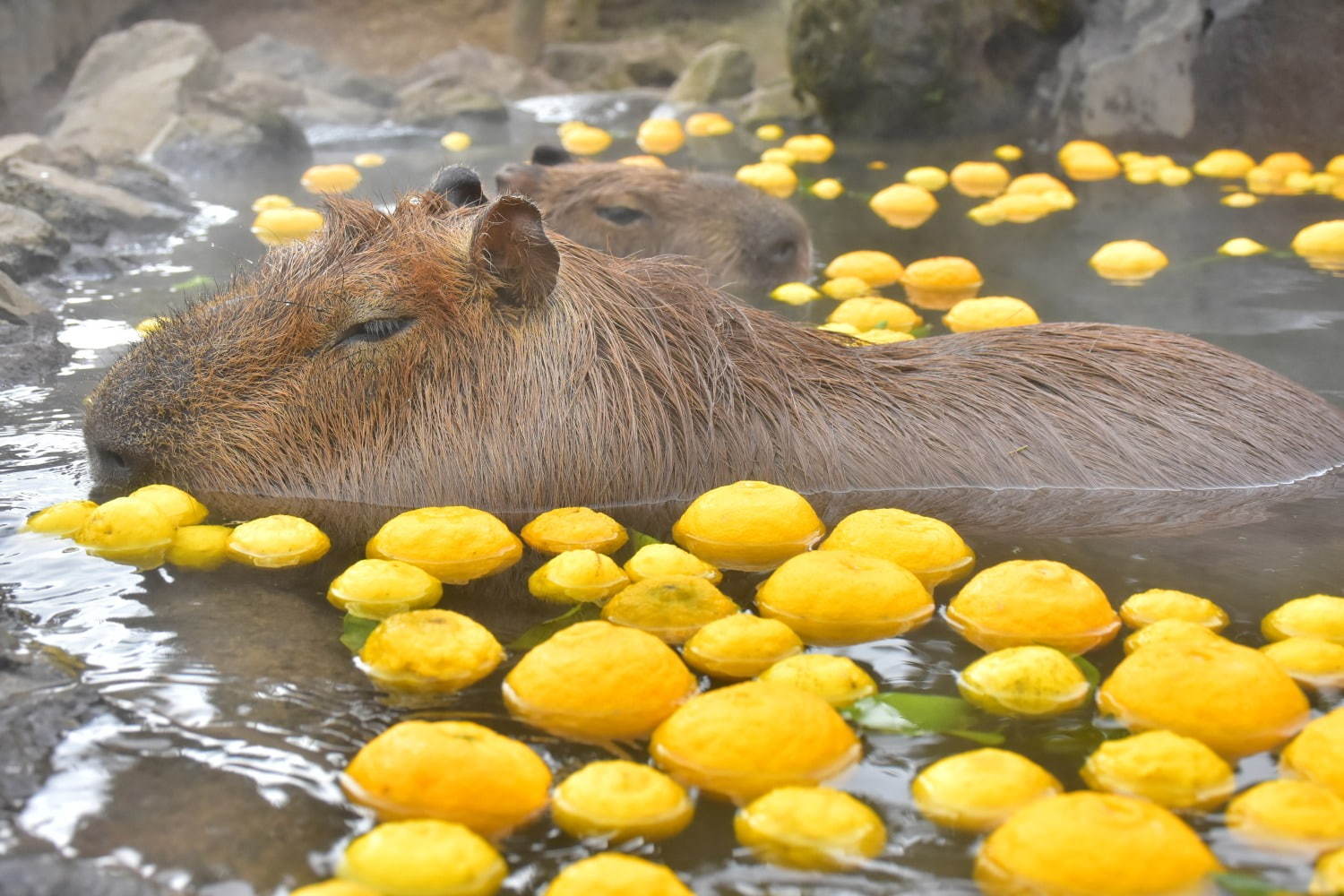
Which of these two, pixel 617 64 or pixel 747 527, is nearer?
pixel 747 527

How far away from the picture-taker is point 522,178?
784cm

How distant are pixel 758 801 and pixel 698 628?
3.14 feet

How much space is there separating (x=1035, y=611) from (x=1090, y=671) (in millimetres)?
258

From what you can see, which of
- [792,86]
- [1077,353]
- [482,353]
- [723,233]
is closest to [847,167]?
[792,86]

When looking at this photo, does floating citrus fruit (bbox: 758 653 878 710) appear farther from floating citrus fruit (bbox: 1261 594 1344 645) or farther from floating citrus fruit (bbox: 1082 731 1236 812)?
floating citrus fruit (bbox: 1261 594 1344 645)

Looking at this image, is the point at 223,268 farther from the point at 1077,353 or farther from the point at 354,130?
the point at 354,130

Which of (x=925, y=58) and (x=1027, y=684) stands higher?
(x=925, y=58)

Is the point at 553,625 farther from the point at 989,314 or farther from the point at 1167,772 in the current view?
the point at 989,314

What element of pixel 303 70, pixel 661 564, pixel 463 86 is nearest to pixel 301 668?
pixel 661 564

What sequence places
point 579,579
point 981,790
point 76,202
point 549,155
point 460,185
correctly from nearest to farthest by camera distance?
point 981,790, point 579,579, point 460,185, point 549,155, point 76,202

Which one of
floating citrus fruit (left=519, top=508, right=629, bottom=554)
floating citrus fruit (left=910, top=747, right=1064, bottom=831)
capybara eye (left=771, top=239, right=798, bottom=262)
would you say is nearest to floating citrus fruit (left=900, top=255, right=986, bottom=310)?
capybara eye (left=771, top=239, right=798, bottom=262)

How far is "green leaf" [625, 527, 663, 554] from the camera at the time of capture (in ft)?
14.1

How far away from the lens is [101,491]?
4.75 metres

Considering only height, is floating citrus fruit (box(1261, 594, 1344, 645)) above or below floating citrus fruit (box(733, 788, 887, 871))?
below
